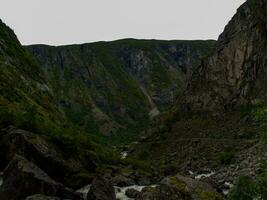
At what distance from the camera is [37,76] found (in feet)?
384

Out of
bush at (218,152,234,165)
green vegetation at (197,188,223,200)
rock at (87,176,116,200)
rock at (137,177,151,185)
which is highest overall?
green vegetation at (197,188,223,200)

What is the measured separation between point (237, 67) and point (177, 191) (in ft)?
226

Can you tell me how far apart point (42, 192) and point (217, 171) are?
30.3m

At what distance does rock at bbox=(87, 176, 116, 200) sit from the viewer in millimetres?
43750

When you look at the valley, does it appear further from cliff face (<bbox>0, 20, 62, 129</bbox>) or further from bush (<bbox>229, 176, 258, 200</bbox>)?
Answer: cliff face (<bbox>0, 20, 62, 129</bbox>)

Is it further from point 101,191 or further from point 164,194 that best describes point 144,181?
point 164,194

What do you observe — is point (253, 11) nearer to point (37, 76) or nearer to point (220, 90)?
point (220, 90)

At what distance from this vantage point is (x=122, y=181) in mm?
56281

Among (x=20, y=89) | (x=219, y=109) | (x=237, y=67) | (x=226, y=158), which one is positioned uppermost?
(x=237, y=67)

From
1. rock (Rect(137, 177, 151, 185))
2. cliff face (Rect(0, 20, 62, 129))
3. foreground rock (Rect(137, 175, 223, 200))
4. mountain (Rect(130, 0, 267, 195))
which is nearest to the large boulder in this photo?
cliff face (Rect(0, 20, 62, 129))

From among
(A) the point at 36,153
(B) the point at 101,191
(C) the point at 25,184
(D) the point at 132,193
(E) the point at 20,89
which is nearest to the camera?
(C) the point at 25,184

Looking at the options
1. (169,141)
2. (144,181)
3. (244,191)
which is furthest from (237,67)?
(244,191)

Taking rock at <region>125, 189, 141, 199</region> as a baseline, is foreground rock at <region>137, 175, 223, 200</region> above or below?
above

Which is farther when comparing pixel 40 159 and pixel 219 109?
pixel 219 109
